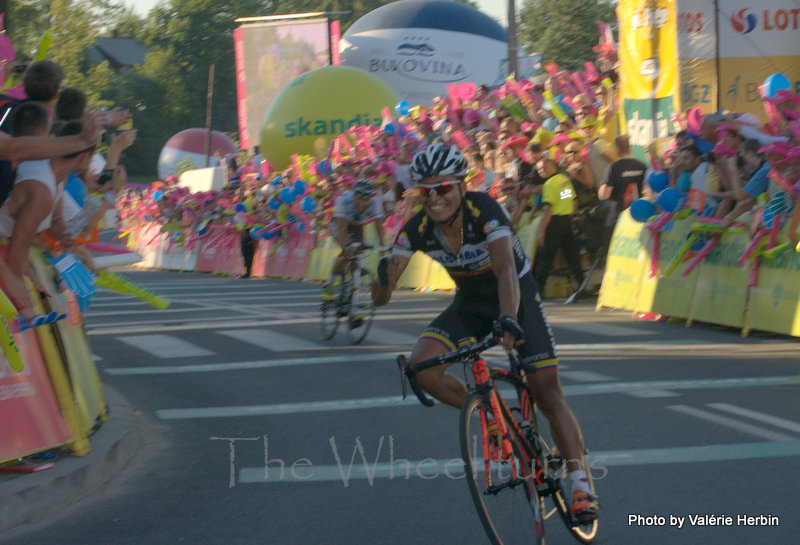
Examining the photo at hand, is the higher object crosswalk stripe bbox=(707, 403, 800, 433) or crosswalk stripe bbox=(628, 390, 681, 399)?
crosswalk stripe bbox=(707, 403, 800, 433)

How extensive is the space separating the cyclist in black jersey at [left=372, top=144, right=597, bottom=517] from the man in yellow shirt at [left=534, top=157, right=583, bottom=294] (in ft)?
35.0

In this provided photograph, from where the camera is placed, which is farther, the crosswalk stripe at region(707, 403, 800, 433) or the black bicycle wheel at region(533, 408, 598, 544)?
the crosswalk stripe at region(707, 403, 800, 433)

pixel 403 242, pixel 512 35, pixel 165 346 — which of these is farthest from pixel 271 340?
pixel 512 35

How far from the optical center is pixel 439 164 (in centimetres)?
553

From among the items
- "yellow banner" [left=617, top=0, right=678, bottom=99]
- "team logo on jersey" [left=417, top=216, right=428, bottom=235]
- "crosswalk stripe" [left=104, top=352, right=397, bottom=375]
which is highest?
"yellow banner" [left=617, top=0, right=678, bottom=99]

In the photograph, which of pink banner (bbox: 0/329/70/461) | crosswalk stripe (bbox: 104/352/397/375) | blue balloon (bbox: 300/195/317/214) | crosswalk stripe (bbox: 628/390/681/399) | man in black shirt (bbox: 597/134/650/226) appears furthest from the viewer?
blue balloon (bbox: 300/195/317/214)

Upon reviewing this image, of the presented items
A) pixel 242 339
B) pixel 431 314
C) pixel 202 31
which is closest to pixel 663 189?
pixel 431 314

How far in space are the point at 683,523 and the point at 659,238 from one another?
930cm

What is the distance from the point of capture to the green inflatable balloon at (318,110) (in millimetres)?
33938

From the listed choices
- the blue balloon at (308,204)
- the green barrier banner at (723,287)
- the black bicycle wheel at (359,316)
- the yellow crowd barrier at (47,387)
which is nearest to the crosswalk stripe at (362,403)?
the yellow crowd barrier at (47,387)

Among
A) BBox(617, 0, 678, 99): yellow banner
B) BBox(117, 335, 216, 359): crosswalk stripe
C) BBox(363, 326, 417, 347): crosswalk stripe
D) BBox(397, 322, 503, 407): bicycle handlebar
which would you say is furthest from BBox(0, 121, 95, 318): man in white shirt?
BBox(617, 0, 678, 99): yellow banner

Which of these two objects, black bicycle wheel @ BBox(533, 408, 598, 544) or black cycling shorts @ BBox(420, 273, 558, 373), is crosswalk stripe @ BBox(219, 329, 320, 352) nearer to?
black cycling shorts @ BBox(420, 273, 558, 373)

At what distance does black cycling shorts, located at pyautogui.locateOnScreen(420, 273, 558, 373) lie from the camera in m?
5.61

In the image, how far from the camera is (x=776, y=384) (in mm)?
9391
